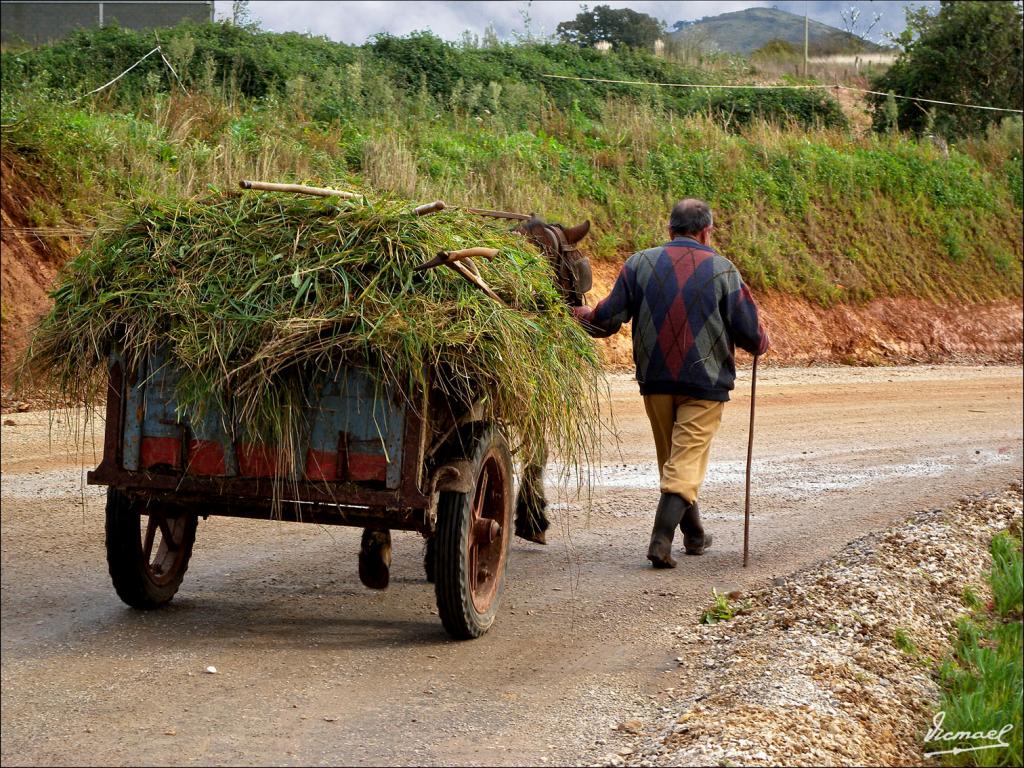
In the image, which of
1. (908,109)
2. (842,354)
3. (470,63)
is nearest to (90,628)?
(842,354)

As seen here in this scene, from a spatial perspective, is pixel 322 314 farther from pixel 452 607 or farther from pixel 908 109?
Answer: pixel 908 109

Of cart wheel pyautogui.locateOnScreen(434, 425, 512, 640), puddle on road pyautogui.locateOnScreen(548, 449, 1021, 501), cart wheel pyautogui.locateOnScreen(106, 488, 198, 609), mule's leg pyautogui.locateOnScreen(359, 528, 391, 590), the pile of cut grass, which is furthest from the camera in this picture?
puddle on road pyautogui.locateOnScreen(548, 449, 1021, 501)

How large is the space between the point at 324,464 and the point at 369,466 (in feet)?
0.62

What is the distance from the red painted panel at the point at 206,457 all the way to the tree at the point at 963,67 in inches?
1039

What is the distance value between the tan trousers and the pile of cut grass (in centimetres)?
159

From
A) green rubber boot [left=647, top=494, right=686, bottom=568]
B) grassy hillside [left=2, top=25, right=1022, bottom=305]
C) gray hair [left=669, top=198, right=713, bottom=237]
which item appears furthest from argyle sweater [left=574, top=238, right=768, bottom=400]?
grassy hillside [left=2, top=25, right=1022, bottom=305]

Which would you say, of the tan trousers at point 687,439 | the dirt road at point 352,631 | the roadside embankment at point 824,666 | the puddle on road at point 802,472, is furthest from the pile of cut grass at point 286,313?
the puddle on road at point 802,472

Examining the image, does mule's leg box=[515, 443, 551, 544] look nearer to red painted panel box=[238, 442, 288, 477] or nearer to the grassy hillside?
red painted panel box=[238, 442, 288, 477]

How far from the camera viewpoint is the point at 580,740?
14.5 ft

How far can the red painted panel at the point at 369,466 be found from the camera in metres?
4.88

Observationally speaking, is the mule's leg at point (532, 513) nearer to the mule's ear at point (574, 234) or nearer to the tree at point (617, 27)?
the mule's ear at point (574, 234)

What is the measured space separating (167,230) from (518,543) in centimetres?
340

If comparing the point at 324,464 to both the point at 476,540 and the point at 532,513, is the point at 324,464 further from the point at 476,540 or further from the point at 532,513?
the point at 532,513

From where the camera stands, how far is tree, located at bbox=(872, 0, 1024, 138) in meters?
28.6
